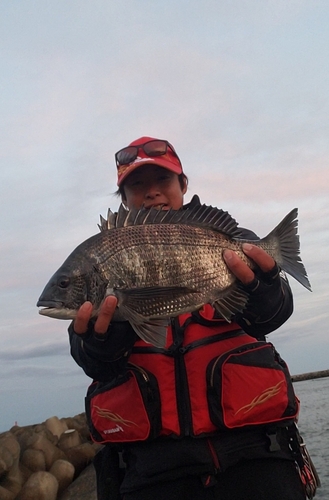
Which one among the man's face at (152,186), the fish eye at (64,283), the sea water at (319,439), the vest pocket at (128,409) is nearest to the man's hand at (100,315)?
the fish eye at (64,283)

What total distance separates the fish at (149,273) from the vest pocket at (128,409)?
0.58m

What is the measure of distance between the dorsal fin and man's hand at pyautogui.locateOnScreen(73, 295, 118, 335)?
735mm

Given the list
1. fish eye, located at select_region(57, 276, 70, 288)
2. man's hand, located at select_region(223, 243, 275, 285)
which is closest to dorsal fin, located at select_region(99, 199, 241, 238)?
man's hand, located at select_region(223, 243, 275, 285)

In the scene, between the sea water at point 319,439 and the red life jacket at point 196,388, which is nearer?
the red life jacket at point 196,388

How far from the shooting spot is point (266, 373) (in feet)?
12.8

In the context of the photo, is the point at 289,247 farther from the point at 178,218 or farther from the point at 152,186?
the point at 152,186

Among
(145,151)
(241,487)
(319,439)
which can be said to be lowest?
(319,439)

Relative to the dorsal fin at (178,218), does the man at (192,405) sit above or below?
below

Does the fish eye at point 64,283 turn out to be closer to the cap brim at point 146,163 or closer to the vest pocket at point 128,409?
the vest pocket at point 128,409

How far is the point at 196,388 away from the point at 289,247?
1.65 m

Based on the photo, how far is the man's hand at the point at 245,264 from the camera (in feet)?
12.6

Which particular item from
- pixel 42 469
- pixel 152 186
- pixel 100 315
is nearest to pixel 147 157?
pixel 152 186

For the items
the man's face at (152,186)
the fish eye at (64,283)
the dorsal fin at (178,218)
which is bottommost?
the fish eye at (64,283)

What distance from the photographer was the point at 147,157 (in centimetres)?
498
